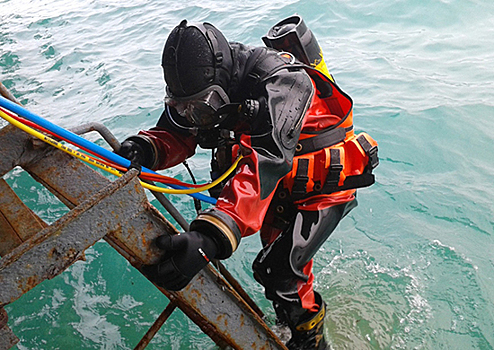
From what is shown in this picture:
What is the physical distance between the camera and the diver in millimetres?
2121

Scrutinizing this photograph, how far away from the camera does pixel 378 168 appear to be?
5562 mm

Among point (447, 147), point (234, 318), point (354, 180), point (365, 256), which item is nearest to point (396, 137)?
point (447, 147)

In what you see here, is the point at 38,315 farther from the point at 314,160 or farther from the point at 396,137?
the point at 396,137

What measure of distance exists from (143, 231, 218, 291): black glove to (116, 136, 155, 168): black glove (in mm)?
1041

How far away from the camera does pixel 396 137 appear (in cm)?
617

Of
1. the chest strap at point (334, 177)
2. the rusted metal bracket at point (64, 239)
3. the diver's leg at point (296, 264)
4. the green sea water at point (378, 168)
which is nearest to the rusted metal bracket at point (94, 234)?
the rusted metal bracket at point (64, 239)

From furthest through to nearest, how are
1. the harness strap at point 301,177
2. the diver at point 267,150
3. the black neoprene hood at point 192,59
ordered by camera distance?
the harness strap at point 301,177 < the black neoprene hood at point 192,59 < the diver at point 267,150

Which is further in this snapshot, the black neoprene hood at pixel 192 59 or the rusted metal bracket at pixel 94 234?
the black neoprene hood at pixel 192 59

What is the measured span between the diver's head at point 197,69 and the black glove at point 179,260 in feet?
2.51

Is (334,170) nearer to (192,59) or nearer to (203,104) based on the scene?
(203,104)

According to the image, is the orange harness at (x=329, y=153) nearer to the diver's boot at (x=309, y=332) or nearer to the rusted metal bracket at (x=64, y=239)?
the diver's boot at (x=309, y=332)

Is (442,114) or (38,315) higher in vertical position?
(38,315)

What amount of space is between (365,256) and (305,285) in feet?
5.28

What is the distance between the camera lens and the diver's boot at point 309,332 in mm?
2977
